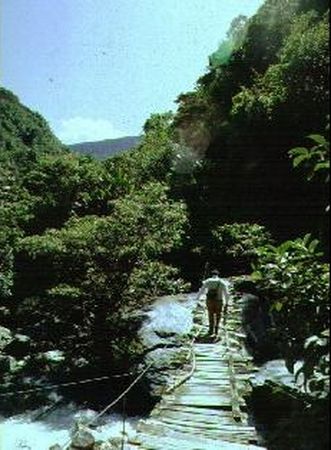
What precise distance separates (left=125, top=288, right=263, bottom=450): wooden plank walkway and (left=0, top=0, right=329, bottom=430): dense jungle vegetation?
1632 mm

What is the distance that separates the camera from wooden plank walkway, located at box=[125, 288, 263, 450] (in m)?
7.28

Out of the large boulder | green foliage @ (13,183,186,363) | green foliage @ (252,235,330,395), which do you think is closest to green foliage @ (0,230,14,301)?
green foliage @ (13,183,186,363)

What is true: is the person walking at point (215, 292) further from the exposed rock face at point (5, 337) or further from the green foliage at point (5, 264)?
the green foliage at point (5, 264)

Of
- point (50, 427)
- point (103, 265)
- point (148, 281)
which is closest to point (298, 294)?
point (50, 427)

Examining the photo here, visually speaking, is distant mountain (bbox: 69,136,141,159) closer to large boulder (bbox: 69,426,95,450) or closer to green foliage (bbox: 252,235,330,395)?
large boulder (bbox: 69,426,95,450)

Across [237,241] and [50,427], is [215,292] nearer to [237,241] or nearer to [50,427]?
[50,427]

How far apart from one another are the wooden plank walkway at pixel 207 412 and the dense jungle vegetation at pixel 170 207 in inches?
64.3

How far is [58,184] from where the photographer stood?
2861 cm

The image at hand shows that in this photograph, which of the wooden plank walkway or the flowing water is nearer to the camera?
the wooden plank walkway

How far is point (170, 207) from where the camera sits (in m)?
19.8

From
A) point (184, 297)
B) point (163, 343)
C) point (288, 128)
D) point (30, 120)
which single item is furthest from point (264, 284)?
point (30, 120)

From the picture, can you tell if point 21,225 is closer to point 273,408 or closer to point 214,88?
point 214,88

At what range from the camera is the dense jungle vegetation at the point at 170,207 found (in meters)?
18.1

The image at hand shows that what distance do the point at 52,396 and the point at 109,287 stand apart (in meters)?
3.71
